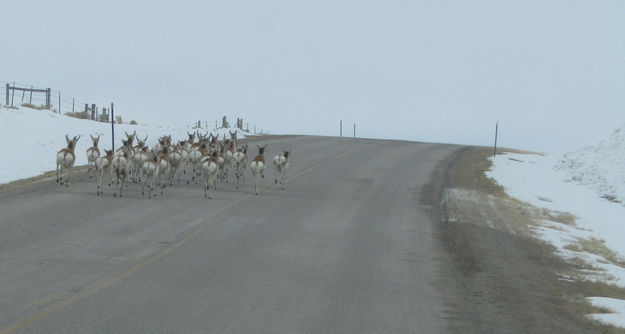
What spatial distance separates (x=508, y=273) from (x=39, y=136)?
3209 cm

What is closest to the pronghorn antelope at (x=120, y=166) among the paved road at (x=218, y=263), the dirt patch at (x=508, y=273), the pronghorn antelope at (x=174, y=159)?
the paved road at (x=218, y=263)

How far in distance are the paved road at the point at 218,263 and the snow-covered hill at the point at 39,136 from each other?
Answer: 26.2 feet

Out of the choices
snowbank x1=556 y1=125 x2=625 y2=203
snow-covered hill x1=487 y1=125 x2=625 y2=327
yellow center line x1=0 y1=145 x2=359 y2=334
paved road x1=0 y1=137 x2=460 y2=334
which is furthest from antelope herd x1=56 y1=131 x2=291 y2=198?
snowbank x1=556 y1=125 x2=625 y2=203

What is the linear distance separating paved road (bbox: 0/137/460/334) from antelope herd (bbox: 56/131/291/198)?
0.65 m

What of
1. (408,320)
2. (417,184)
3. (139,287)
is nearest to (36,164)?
(417,184)

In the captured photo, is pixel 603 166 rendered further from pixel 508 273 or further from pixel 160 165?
pixel 508 273

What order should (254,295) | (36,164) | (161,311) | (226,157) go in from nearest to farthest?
(161,311) < (254,295) < (226,157) < (36,164)

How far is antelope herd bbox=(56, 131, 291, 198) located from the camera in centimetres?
2420

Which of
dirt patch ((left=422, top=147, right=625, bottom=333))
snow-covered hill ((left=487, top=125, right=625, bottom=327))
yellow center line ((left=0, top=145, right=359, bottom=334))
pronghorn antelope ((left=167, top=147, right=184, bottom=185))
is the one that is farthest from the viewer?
pronghorn antelope ((left=167, top=147, right=184, bottom=185))

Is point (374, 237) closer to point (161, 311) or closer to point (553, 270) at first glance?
point (553, 270)

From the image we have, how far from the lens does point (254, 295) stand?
37.6 feet

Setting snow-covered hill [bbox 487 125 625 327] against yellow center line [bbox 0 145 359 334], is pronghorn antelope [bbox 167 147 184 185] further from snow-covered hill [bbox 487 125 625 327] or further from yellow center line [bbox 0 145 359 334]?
snow-covered hill [bbox 487 125 625 327]

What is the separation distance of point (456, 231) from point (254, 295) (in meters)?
9.19

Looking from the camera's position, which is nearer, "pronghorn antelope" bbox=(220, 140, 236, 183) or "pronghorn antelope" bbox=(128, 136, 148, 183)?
"pronghorn antelope" bbox=(128, 136, 148, 183)
